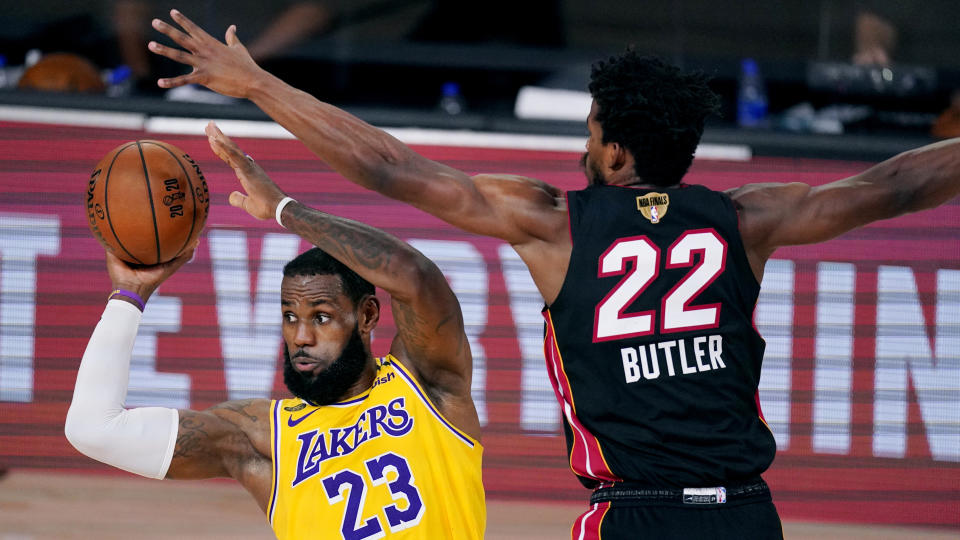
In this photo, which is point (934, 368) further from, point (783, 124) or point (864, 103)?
point (864, 103)

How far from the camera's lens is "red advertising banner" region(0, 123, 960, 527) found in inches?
214

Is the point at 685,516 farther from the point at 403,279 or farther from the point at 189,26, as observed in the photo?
the point at 189,26

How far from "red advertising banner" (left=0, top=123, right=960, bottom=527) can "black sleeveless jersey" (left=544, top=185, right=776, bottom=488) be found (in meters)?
2.66

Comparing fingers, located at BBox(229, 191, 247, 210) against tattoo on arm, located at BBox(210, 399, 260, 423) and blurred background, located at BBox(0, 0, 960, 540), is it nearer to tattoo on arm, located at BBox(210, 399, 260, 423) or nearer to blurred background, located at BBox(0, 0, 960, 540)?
tattoo on arm, located at BBox(210, 399, 260, 423)

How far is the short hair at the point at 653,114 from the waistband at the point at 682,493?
0.81m

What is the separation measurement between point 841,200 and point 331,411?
1.58 meters

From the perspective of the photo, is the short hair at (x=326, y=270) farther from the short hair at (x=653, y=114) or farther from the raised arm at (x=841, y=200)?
the raised arm at (x=841, y=200)

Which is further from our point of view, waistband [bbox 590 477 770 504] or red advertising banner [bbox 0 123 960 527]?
red advertising banner [bbox 0 123 960 527]

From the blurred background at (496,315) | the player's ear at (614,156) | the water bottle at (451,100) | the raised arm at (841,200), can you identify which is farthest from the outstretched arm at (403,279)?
the water bottle at (451,100)

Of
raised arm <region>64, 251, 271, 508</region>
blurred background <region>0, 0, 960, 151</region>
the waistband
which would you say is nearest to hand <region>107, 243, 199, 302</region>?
raised arm <region>64, 251, 271, 508</region>

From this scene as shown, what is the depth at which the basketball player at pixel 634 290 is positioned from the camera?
9.03 ft

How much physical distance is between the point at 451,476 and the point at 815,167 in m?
3.17

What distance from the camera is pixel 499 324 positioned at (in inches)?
216

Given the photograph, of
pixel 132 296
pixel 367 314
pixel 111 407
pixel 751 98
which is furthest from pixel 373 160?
pixel 751 98
